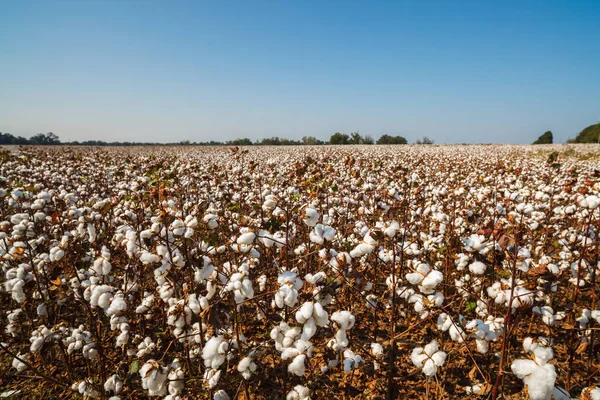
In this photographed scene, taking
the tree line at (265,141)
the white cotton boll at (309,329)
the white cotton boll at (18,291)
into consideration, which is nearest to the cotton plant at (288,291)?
the white cotton boll at (309,329)

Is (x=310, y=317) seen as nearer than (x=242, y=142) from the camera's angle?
Yes

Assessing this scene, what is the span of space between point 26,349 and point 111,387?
8.99 ft

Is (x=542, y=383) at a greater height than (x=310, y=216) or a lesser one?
lesser

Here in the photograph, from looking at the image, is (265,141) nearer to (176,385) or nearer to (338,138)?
(338,138)

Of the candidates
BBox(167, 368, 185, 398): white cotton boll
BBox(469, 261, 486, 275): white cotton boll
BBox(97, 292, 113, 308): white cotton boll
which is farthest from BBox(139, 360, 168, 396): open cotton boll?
BBox(469, 261, 486, 275): white cotton boll

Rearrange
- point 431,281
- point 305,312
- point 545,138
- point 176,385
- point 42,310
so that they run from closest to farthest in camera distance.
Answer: point 305,312 < point 431,281 < point 176,385 < point 42,310 < point 545,138

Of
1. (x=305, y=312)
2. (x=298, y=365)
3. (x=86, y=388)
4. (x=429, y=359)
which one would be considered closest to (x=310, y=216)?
(x=305, y=312)

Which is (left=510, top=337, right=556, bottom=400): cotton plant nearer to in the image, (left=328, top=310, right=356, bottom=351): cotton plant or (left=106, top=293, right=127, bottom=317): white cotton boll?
(left=328, top=310, right=356, bottom=351): cotton plant

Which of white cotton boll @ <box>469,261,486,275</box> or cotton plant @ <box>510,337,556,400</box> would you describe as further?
white cotton boll @ <box>469,261,486,275</box>

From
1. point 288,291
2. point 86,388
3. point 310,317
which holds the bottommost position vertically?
point 86,388

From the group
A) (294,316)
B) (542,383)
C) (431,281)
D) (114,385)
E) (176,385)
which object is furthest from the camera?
(294,316)

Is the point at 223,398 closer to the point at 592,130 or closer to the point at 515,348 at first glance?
the point at 515,348

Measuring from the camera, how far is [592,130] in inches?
2665

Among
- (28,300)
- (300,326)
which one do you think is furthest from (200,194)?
(300,326)
